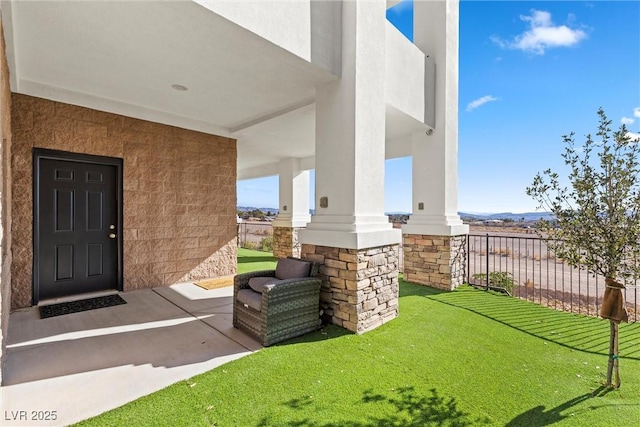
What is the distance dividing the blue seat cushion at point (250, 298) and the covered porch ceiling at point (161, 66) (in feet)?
9.34

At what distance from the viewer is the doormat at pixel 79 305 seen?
157 inches

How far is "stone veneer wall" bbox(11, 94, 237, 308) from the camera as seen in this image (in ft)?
13.6

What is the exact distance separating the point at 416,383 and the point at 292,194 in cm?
742

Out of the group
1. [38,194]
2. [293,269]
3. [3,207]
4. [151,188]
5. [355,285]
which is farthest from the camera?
[151,188]

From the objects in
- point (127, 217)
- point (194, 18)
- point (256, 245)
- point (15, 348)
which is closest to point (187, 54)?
point (194, 18)

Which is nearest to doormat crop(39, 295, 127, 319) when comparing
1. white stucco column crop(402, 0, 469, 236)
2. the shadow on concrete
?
the shadow on concrete

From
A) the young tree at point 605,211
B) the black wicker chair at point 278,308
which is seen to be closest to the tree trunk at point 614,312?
the young tree at point 605,211

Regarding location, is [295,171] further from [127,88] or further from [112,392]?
[112,392]

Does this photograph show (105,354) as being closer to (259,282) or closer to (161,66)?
(259,282)

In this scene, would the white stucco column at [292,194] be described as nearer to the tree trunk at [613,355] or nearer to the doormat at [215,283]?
the doormat at [215,283]

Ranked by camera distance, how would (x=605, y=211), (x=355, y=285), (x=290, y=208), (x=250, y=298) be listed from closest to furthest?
(x=605, y=211) → (x=250, y=298) → (x=355, y=285) → (x=290, y=208)

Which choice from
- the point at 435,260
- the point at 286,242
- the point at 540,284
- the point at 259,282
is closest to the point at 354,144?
the point at 259,282

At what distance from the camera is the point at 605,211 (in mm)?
2518

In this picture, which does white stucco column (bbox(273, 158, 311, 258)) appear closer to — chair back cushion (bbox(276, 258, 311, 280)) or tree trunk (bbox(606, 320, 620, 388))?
chair back cushion (bbox(276, 258, 311, 280))
